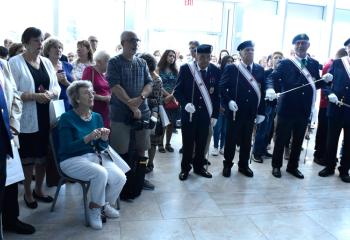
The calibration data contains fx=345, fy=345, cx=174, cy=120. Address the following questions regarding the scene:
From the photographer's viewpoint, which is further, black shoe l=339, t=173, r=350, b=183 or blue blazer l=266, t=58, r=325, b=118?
black shoe l=339, t=173, r=350, b=183

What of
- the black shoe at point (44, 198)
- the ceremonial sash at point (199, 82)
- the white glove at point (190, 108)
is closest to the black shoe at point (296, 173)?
the ceremonial sash at point (199, 82)

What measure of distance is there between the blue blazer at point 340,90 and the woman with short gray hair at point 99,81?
2362mm

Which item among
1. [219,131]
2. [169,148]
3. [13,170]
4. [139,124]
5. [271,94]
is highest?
[271,94]

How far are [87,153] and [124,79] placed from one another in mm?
701

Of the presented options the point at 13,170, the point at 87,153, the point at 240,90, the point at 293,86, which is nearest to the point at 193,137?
the point at 240,90

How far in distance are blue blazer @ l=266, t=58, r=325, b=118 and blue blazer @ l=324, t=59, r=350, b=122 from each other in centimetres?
16

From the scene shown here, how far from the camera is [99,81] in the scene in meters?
3.14

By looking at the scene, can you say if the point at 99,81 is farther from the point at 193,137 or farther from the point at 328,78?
the point at 328,78

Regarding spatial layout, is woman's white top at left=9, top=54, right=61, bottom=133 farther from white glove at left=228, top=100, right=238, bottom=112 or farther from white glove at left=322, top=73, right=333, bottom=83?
white glove at left=322, top=73, right=333, bottom=83

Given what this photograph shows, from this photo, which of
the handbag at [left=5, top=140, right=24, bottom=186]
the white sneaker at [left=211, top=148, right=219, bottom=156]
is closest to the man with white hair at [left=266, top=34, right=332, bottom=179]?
the white sneaker at [left=211, top=148, right=219, bottom=156]

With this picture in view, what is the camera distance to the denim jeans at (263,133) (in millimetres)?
4383

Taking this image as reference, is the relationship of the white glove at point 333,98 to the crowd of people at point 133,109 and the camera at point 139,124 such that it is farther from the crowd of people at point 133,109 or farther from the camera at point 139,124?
the camera at point 139,124

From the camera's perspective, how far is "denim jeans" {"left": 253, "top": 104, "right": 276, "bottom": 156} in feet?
14.4

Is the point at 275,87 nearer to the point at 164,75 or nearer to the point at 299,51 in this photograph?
the point at 299,51
